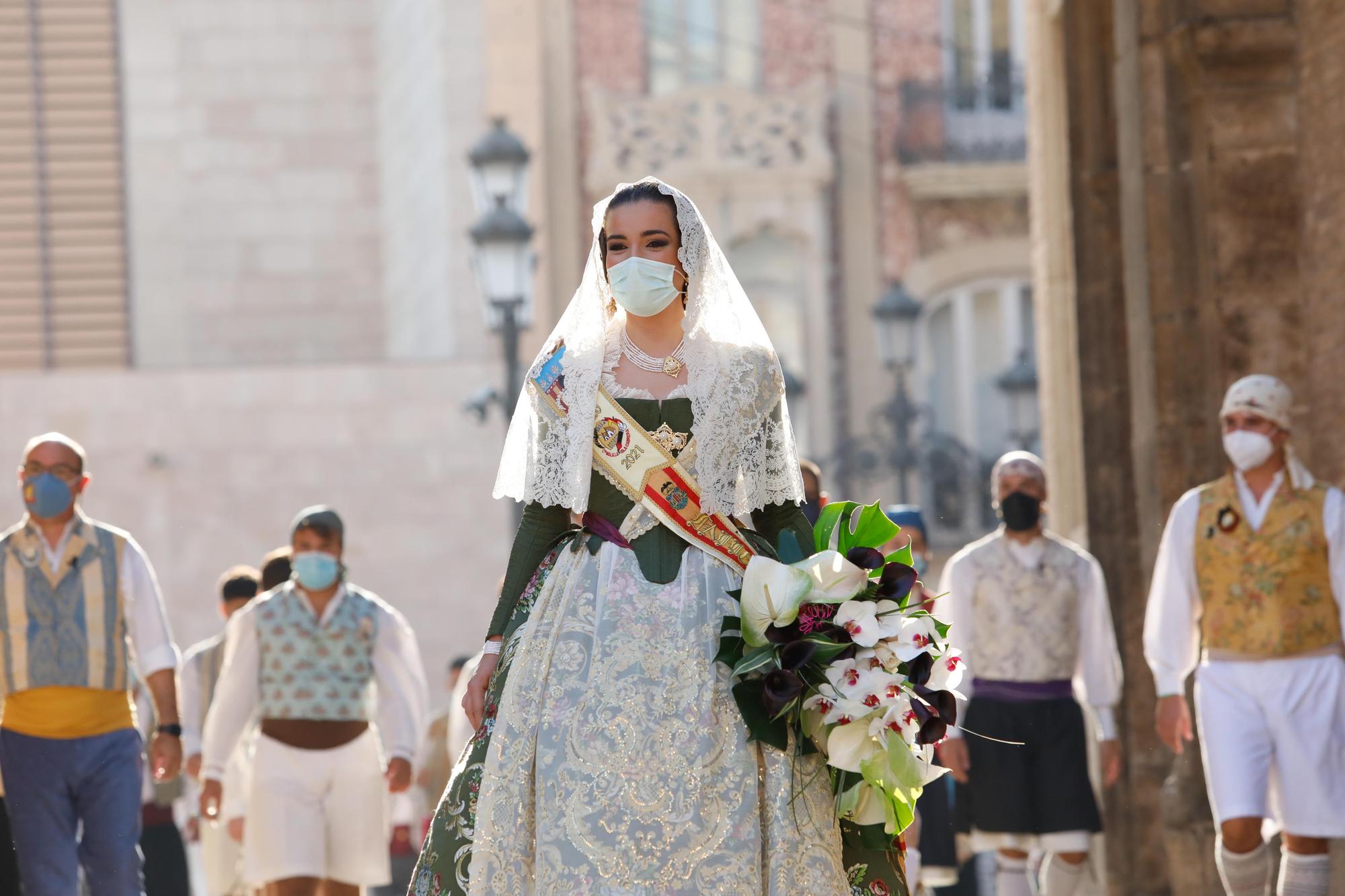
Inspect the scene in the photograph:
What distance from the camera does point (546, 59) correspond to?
102ft

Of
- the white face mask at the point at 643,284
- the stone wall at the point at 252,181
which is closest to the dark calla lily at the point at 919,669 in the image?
the white face mask at the point at 643,284

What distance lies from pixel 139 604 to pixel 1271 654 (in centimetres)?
426

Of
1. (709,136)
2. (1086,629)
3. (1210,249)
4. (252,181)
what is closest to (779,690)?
(1086,629)

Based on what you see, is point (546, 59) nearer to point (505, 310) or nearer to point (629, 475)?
point (505, 310)

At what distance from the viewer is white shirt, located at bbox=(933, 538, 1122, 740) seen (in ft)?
38.6

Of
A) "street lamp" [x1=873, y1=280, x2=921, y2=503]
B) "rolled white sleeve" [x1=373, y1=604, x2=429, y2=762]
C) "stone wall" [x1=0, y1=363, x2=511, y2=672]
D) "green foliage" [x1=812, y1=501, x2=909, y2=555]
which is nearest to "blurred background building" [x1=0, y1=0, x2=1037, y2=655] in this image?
"stone wall" [x1=0, y1=363, x2=511, y2=672]

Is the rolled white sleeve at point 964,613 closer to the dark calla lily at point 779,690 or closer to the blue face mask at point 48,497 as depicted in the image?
A: the blue face mask at point 48,497

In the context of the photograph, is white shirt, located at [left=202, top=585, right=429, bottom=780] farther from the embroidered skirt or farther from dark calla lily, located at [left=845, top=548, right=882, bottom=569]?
dark calla lily, located at [left=845, top=548, right=882, bottom=569]

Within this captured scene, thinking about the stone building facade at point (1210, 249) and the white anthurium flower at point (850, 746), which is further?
the stone building facade at point (1210, 249)

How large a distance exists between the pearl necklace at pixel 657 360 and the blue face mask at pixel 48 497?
3.80 metres

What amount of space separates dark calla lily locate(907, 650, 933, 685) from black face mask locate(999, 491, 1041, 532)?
193 inches

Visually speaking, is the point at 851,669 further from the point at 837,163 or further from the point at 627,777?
the point at 837,163

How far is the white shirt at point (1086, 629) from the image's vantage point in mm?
11758

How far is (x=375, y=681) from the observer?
1202cm
